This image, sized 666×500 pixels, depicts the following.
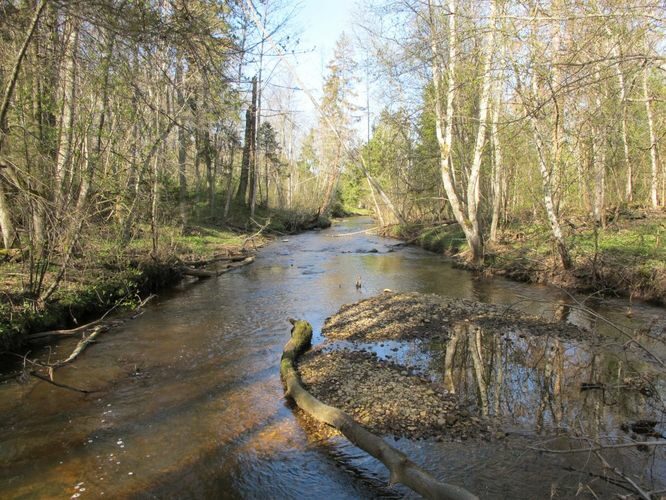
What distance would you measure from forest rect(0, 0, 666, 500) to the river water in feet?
0.12

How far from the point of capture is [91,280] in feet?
36.6

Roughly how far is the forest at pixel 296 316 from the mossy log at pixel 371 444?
3 cm

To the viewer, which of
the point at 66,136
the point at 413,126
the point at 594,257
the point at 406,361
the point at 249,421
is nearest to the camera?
the point at 249,421

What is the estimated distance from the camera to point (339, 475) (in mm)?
5090

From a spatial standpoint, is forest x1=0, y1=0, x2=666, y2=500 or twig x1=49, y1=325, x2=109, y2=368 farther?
twig x1=49, y1=325, x2=109, y2=368

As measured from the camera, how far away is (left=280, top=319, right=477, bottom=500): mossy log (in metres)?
4.28

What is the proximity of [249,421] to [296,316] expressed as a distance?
5549 mm

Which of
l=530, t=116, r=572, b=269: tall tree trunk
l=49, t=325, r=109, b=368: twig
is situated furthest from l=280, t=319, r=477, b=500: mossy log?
l=530, t=116, r=572, b=269: tall tree trunk

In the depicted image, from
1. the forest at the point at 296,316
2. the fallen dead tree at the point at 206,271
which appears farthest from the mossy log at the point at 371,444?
the fallen dead tree at the point at 206,271

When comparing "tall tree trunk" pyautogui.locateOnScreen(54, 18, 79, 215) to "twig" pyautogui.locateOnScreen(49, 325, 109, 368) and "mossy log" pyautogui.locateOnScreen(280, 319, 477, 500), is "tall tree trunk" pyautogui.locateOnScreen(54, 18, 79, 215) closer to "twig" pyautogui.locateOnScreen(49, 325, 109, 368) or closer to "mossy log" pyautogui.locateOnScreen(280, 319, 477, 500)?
"twig" pyautogui.locateOnScreen(49, 325, 109, 368)

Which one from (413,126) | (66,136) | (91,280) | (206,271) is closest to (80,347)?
(91,280)

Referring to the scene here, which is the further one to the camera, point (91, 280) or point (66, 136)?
point (91, 280)

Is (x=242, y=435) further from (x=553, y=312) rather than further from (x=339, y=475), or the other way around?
(x=553, y=312)

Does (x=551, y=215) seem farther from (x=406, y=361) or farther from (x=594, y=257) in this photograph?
(x=406, y=361)
